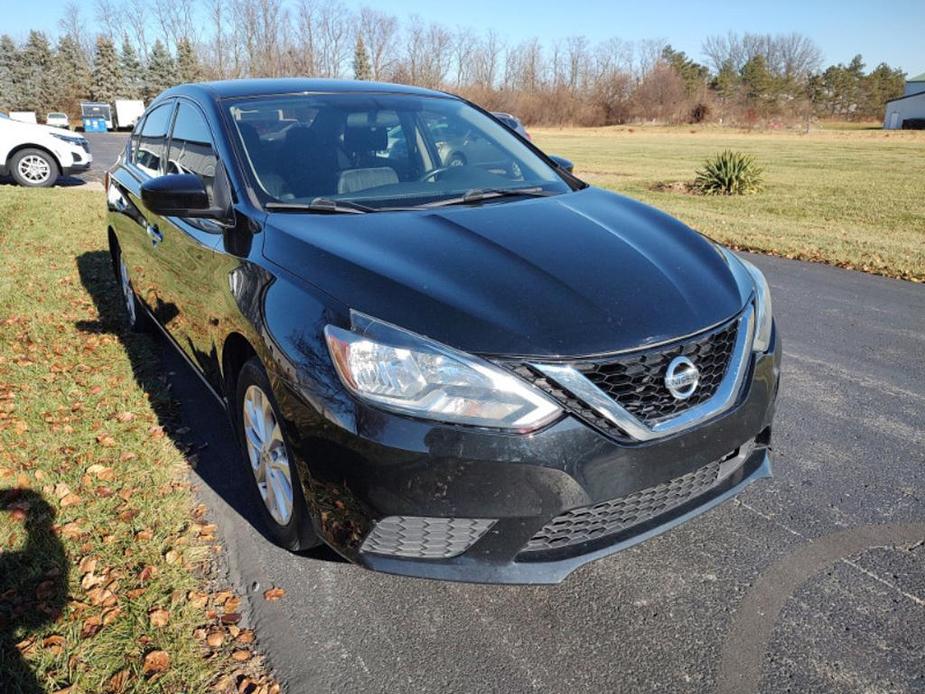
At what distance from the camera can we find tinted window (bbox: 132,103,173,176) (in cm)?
434

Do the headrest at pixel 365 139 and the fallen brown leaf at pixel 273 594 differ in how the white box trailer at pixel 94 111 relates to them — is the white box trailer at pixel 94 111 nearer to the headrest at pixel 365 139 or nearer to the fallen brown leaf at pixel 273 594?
the headrest at pixel 365 139

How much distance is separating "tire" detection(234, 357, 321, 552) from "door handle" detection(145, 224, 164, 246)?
1410 mm

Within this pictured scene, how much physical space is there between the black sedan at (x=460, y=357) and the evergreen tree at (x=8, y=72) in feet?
262

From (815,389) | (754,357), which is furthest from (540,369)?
(815,389)

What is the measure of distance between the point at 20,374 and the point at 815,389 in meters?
5.01

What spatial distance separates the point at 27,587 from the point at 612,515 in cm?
210

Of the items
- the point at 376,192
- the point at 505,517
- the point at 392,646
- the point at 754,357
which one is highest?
the point at 376,192

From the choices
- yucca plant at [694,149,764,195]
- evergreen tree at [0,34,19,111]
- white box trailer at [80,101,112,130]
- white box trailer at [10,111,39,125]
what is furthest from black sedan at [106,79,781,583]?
evergreen tree at [0,34,19,111]

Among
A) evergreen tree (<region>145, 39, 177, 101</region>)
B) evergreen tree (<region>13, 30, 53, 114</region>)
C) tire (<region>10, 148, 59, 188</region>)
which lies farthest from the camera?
evergreen tree (<region>145, 39, 177, 101</region>)

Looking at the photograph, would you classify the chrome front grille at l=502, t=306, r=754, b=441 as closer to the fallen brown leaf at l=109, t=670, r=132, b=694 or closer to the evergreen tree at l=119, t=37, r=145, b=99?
the fallen brown leaf at l=109, t=670, r=132, b=694

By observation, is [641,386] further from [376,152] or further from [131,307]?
[131,307]

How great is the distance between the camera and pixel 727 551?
9.36 feet

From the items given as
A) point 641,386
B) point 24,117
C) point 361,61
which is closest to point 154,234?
point 641,386

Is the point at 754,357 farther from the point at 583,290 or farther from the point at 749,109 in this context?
the point at 749,109
